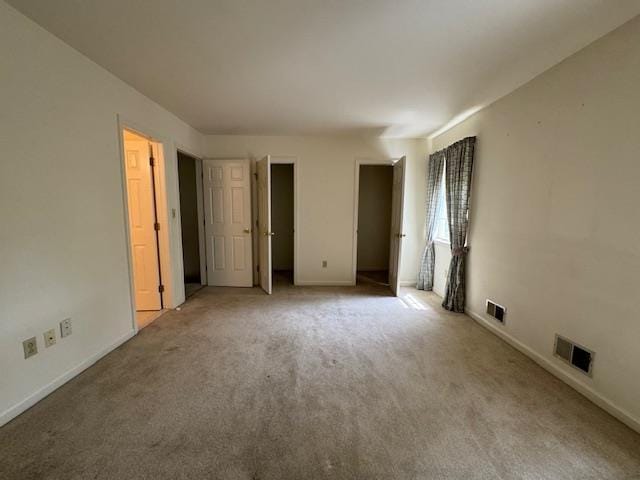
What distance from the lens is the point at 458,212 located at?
3.16m

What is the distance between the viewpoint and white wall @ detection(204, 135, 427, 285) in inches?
162

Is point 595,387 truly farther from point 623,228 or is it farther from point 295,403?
point 295,403

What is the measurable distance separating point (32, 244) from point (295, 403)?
1949 millimetres

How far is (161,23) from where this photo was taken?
1.60 meters

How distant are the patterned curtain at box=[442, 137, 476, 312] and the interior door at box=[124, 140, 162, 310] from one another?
143 inches

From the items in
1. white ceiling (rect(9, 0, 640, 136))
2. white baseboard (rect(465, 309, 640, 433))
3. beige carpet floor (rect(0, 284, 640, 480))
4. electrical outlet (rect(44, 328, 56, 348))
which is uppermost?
white ceiling (rect(9, 0, 640, 136))

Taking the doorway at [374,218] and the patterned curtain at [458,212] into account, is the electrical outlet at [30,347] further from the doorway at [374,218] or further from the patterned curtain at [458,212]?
the doorway at [374,218]

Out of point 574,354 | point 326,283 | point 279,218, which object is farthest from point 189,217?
point 574,354

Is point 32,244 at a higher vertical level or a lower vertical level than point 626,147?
lower

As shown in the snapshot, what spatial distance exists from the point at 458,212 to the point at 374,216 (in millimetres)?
2418

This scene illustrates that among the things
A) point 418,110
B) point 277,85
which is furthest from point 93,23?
point 418,110

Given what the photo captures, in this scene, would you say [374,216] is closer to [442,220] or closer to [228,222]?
[442,220]

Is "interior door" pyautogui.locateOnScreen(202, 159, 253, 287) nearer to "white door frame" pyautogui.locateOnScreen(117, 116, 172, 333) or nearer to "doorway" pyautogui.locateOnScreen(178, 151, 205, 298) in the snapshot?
"doorway" pyautogui.locateOnScreen(178, 151, 205, 298)

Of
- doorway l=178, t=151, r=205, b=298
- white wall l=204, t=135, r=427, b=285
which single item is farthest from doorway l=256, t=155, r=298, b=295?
doorway l=178, t=151, r=205, b=298
